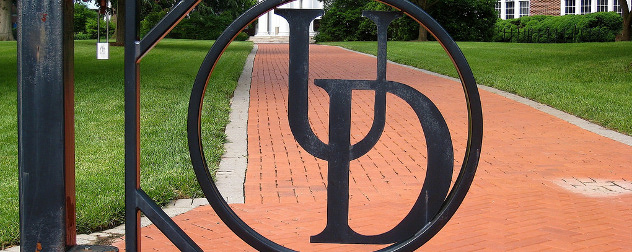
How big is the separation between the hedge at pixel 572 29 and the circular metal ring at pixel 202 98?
3578cm

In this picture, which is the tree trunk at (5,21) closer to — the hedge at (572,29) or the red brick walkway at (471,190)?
the hedge at (572,29)

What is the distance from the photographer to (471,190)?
5.68 metres

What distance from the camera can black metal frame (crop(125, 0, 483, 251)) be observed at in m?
2.00

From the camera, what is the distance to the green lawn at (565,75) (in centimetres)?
1027

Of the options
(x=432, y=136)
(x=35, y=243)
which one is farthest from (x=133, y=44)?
(x=432, y=136)

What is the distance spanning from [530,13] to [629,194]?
40.7 meters

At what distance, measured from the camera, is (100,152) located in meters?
6.74

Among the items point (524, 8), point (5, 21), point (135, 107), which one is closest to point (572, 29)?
point (524, 8)

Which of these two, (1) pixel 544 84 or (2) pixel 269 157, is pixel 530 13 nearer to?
(1) pixel 544 84

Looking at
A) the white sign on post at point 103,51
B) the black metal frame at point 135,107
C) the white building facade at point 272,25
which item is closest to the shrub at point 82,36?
the white building facade at point 272,25

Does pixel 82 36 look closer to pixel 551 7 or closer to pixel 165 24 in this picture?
pixel 551 7

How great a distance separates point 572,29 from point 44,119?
3710cm

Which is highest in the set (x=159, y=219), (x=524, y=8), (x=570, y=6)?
(x=524, y=8)

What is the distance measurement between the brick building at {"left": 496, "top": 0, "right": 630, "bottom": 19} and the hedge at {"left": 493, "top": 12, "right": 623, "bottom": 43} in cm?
255
